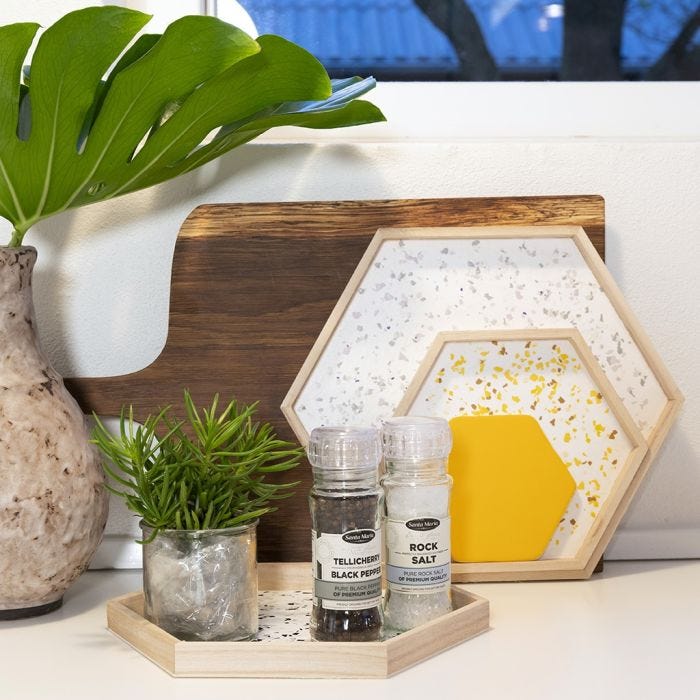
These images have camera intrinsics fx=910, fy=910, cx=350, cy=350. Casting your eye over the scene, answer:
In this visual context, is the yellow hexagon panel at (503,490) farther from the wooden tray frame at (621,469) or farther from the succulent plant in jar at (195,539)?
the succulent plant in jar at (195,539)

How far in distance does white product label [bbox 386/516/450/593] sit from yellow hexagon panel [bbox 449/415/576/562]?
157 mm

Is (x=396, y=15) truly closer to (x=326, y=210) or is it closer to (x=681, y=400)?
(x=326, y=210)

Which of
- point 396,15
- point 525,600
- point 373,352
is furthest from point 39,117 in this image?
point 525,600

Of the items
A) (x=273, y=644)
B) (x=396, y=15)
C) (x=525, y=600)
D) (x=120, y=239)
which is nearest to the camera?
(x=273, y=644)

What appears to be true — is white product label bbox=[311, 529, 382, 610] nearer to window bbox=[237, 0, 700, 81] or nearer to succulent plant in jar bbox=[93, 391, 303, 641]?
succulent plant in jar bbox=[93, 391, 303, 641]

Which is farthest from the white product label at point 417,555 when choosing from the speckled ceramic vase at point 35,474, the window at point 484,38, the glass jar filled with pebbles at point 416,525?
the window at point 484,38

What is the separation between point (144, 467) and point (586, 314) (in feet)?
1.53

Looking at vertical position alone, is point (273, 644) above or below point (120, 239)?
below

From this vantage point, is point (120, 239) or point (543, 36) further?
point (543, 36)

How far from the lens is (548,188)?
0.99 m

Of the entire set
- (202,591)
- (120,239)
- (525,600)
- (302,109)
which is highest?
(302,109)

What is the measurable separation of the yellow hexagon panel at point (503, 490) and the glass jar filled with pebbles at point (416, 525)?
0.13m

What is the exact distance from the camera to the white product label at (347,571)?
71cm

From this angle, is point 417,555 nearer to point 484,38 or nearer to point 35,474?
point 35,474
